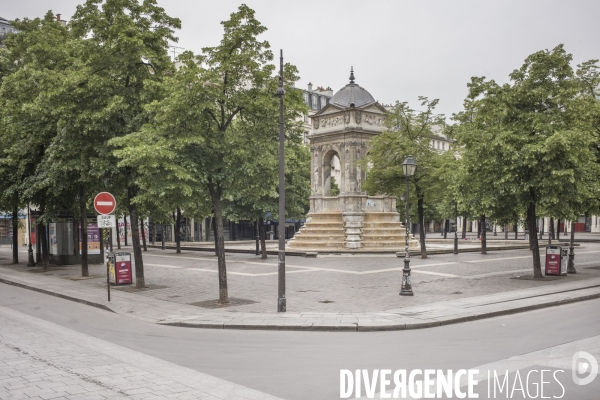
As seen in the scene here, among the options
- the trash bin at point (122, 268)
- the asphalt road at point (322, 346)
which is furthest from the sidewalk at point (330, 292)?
the asphalt road at point (322, 346)

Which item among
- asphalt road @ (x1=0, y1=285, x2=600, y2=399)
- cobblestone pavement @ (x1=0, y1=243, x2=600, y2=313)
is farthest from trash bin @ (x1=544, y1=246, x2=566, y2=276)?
asphalt road @ (x1=0, y1=285, x2=600, y2=399)

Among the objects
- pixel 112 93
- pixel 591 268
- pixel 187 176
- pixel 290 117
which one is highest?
pixel 112 93

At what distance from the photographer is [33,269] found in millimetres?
28969

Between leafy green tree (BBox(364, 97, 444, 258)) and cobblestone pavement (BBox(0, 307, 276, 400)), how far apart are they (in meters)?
22.5

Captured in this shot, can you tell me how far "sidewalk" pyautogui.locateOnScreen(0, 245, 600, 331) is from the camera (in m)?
13.2

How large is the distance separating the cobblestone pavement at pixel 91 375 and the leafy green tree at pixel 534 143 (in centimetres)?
1504

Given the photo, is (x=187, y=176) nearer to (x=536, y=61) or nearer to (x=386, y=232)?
(x=536, y=61)

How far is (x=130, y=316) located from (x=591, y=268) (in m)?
21.5

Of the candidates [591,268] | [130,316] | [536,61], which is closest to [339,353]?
[130,316]

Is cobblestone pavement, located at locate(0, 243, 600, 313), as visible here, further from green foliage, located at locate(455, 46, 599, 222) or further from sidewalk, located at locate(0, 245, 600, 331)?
green foliage, located at locate(455, 46, 599, 222)

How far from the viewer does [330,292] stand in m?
18.0

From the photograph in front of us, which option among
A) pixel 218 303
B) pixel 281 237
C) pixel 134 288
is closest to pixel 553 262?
pixel 281 237

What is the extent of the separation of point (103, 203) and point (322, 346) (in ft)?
31.9

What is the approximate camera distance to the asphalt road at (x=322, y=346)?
8328 millimetres
